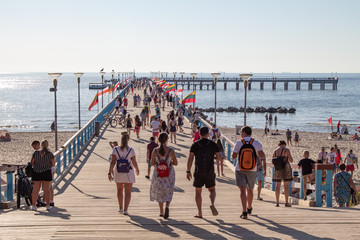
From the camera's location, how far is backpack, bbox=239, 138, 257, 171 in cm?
782

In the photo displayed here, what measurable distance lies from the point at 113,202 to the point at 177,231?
3.01 metres

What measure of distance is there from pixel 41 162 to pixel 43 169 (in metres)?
Result: 0.13

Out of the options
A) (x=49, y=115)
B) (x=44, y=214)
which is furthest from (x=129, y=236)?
(x=49, y=115)

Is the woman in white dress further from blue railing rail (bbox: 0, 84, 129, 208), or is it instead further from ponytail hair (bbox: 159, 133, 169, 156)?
blue railing rail (bbox: 0, 84, 129, 208)

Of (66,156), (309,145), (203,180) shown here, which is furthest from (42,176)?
(309,145)

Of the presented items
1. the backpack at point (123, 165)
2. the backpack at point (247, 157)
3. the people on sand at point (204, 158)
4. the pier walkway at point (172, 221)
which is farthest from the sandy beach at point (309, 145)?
the people on sand at point (204, 158)

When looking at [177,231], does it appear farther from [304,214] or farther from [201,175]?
[304,214]

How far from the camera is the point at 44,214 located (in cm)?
820

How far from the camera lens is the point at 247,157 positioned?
7.83 meters

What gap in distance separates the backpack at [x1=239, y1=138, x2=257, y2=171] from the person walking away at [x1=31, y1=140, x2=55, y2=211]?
10.5 ft

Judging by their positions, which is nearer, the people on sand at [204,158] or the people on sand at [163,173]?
the people on sand at [204,158]

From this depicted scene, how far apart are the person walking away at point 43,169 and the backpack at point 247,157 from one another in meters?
3.19

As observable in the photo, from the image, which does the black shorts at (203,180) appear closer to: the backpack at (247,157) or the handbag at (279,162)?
the backpack at (247,157)

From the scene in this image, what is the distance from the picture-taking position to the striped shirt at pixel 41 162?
8.58 meters
